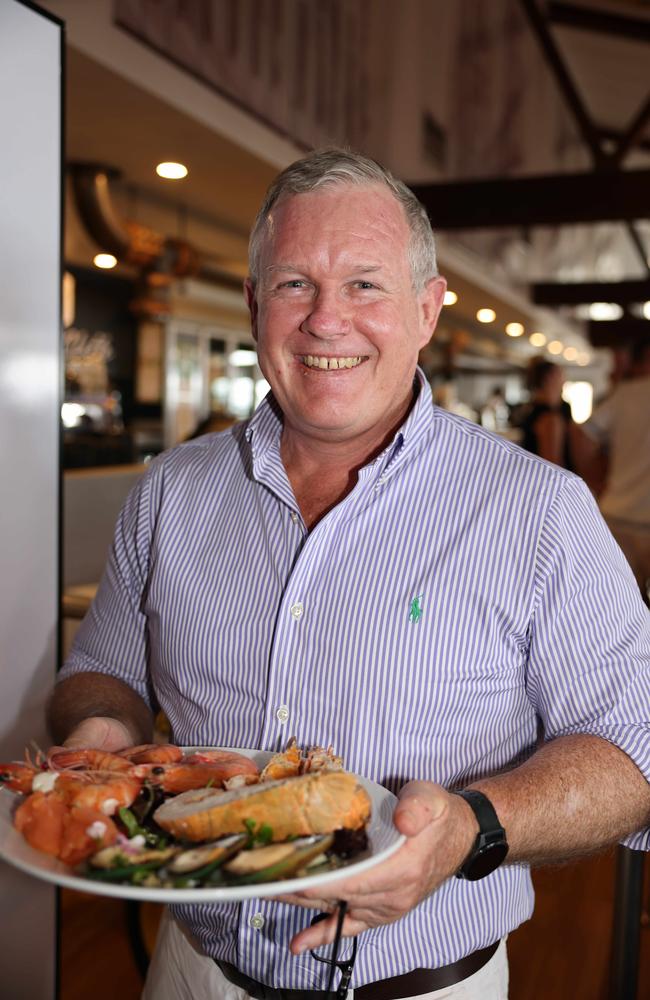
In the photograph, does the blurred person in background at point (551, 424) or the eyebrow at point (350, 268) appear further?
the blurred person in background at point (551, 424)

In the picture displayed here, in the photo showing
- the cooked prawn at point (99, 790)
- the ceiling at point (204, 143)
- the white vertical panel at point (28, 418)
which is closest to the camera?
the cooked prawn at point (99, 790)

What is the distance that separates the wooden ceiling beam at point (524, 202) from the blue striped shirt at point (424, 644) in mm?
5959

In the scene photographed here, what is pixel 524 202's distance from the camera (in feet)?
22.8

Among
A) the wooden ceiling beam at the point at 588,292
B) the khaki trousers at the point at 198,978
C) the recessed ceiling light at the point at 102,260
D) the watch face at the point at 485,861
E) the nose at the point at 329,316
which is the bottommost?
the khaki trousers at the point at 198,978

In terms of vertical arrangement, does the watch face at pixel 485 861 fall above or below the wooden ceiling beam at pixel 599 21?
below

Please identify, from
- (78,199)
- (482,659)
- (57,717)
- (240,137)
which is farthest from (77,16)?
(482,659)

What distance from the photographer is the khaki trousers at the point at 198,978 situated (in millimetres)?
1250

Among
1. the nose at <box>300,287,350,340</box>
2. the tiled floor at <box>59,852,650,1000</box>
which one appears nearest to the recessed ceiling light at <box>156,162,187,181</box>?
the tiled floor at <box>59,852,650,1000</box>

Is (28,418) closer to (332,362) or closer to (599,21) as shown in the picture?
(332,362)

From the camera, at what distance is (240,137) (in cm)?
543

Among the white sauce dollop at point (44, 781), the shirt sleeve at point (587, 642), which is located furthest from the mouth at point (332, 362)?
the white sauce dollop at point (44, 781)

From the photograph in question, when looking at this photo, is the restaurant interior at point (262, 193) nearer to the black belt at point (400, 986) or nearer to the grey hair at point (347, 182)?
the grey hair at point (347, 182)

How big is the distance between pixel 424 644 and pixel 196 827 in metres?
0.43

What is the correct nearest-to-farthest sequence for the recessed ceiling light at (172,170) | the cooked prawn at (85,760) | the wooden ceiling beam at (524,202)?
the cooked prawn at (85,760), the recessed ceiling light at (172,170), the wooden ceiling beam at (524,202)
